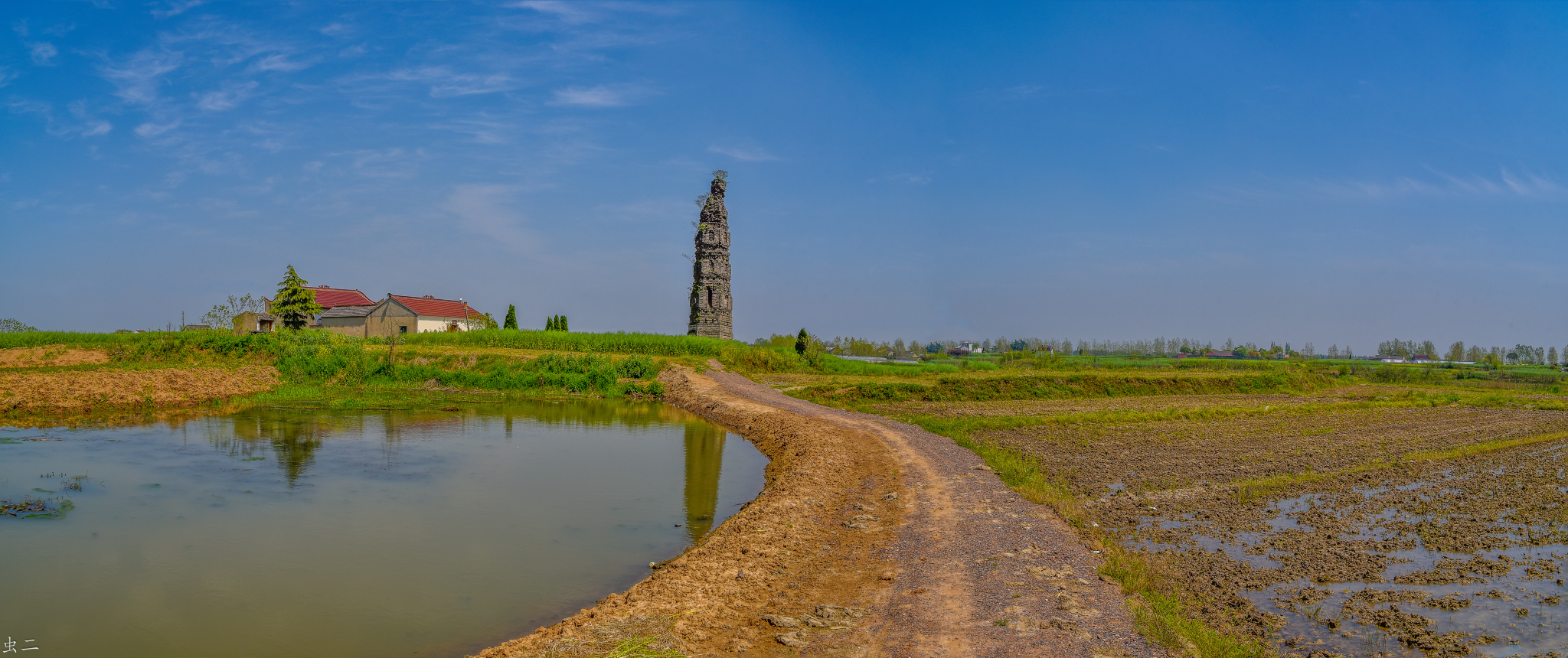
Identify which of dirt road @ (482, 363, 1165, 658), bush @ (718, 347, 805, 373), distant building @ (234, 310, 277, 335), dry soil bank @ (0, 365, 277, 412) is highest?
distant building @ (234, 310, 277, 335)

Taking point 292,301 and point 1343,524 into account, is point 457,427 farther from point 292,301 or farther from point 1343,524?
point 292,301

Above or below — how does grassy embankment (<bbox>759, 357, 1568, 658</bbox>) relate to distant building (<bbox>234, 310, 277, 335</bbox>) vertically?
below

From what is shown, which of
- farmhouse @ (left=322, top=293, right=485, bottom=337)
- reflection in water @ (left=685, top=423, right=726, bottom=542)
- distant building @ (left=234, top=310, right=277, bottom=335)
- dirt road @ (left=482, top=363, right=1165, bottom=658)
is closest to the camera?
dirt road @ (left=482, top=363, right=1165, bottom=658)

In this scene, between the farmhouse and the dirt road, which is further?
the farmhouse

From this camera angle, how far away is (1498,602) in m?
7.55

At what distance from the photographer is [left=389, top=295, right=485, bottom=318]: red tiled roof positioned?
57406mm

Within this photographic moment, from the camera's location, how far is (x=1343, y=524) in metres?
10.7

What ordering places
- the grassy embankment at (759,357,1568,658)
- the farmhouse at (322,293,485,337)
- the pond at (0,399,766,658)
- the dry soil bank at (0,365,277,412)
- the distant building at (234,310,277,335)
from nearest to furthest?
the pond at (0,399,766,658) < the grassy embankment at (759,357,1568,658) < the dry soil bank at (0,365,277,412) < the distant building at (234,310,277,335) < the farmhouse at (322,293,485,337)

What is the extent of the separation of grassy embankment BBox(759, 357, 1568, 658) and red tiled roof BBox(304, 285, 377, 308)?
40.7 m

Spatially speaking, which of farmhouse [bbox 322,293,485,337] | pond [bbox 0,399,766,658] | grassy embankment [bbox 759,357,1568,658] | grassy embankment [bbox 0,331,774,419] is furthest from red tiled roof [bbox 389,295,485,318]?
pond [bbox 0,399,766,658]

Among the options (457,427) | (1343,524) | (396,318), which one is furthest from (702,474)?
(396,318)

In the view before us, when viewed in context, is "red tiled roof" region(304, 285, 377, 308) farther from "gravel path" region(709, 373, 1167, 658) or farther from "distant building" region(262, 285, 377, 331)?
"gravel path" region(709, 373, 1167, 658)

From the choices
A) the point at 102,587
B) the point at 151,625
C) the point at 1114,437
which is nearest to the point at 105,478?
the point at 102,587

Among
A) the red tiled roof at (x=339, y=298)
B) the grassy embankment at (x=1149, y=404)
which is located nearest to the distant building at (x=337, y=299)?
the red tiled roof at (x=339, y=298)
